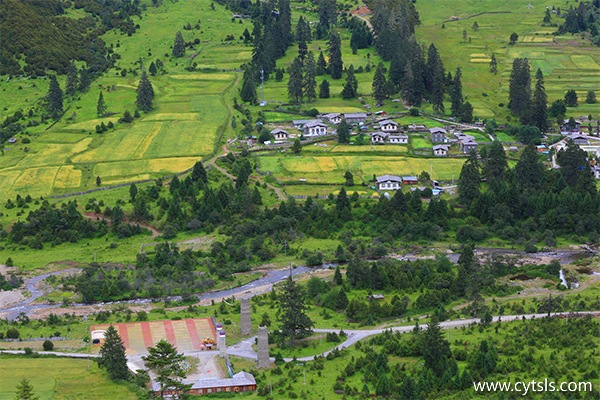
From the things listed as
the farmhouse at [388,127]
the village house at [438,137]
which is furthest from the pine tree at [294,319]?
the farmhouse at [388,127]

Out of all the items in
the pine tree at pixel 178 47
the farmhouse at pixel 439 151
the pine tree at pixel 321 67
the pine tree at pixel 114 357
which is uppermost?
the pine tree at pixel 178 47

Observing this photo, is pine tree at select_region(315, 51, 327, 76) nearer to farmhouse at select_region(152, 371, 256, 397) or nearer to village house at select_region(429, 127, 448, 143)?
village house at select_region(429, 127, 448, 143)

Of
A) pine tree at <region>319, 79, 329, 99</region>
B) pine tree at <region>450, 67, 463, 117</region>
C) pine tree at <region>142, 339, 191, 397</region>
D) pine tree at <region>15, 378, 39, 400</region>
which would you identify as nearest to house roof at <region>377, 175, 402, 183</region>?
pine tree at <region>450, 67, 463, 117</region>

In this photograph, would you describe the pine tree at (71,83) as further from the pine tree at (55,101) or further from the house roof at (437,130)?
the house roof at (437,130)

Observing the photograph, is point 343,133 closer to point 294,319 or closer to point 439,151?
point 439,151

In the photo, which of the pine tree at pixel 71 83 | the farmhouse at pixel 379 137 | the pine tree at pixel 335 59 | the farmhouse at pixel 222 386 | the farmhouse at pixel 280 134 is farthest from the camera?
the pine tree at pixel 335 59

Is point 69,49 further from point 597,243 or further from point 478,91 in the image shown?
point 597,243

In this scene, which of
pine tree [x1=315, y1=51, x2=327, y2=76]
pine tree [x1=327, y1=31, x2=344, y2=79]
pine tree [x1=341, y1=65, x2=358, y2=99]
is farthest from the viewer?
pine tree [x1=315, y1=51, x2=327, y2=76]
